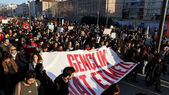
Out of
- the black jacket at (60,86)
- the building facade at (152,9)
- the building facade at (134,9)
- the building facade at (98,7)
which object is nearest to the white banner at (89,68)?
the black jacket at (60,86)

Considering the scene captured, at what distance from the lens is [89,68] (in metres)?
5.47

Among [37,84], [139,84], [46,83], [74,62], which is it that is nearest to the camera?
[37,84]

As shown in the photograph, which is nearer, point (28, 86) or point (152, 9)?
point (28, 86)

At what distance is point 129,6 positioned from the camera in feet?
191

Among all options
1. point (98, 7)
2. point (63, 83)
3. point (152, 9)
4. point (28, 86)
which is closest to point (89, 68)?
point (63, 83)

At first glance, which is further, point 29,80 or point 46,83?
point 46,83

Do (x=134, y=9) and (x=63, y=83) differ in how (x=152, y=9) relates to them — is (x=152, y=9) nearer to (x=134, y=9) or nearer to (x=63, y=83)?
(x=134, y=9)

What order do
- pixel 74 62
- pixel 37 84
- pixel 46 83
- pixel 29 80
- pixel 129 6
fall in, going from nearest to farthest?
pixel 29 80 → pixel 37 84 → pixel 46 83 → pixel 74 62 → pixel 129 6

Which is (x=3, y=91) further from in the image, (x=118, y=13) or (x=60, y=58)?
(x=118, y=13)

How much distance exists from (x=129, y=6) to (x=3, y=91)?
59.2m

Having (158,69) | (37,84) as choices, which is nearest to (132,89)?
(158,69)

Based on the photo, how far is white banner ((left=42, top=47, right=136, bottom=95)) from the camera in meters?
4.55

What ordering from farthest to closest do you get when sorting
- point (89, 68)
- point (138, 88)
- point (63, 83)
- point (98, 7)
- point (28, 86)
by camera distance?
point (98, 7) < point (138, 88) < point (89, 68) < point (63, 83) < point (28, 86)

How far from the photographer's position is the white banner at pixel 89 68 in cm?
455
